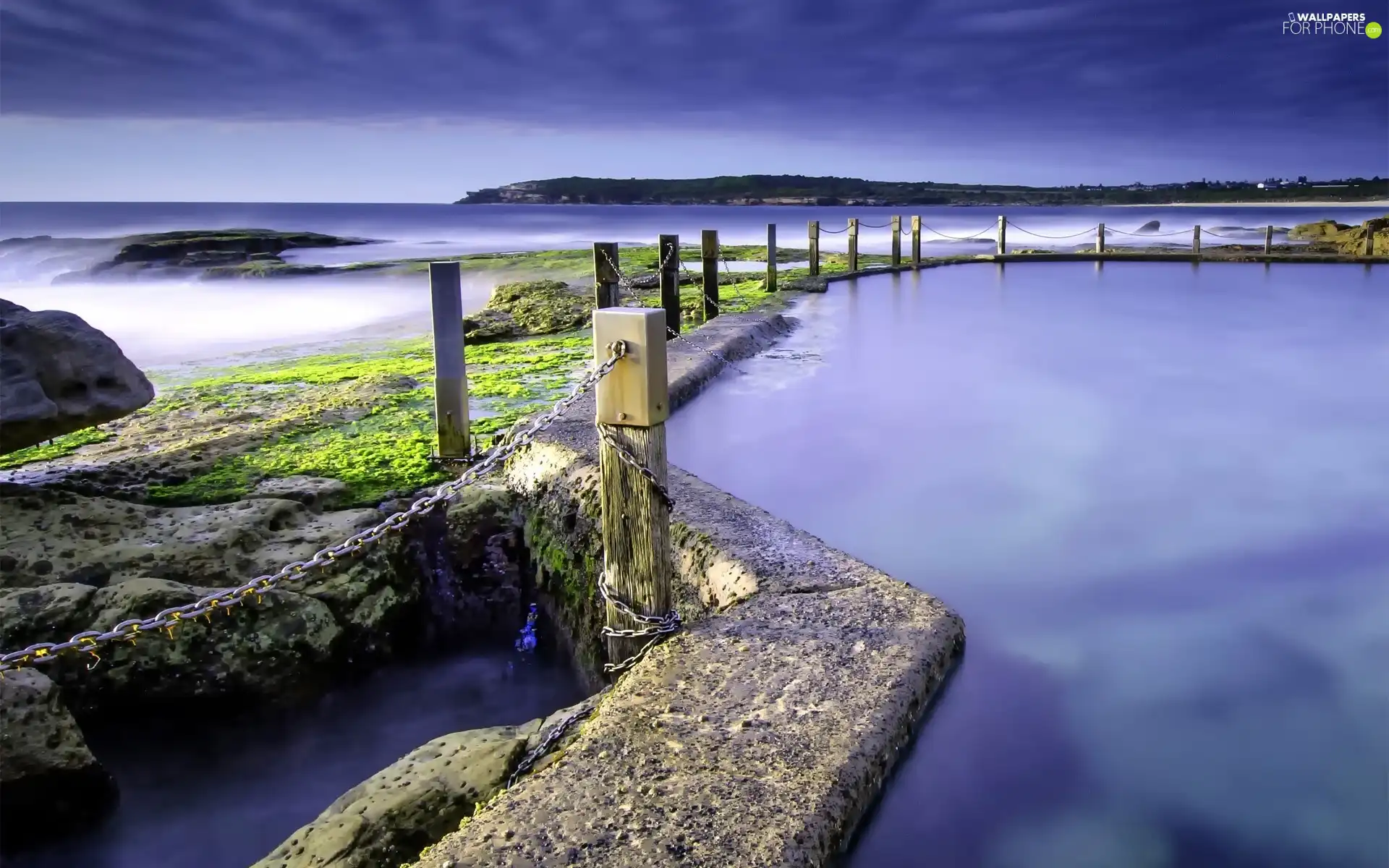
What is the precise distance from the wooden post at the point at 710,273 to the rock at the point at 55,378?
21.5 ft

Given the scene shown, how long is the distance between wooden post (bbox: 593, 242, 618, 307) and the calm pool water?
4.29 ft

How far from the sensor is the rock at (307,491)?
14.4ft

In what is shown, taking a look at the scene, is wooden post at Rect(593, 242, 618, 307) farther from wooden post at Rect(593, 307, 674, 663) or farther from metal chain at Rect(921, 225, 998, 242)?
metal chain at Rect(921, 225, 998, 242)

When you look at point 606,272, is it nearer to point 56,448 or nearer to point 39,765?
point 56,448

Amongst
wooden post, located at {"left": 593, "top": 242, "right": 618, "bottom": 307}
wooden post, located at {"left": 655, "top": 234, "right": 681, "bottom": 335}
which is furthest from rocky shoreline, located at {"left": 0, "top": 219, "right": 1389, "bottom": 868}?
wooden post, located at {"left": 655, "top": 234, "right": 681, "bottom": 335}

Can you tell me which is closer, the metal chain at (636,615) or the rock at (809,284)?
the metal chain at (636,615)

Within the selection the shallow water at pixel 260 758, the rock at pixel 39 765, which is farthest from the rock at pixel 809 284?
the rock at pixel 39 765

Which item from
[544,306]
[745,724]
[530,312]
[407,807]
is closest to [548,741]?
[407,807]

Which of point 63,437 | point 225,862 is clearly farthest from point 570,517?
point 63,437

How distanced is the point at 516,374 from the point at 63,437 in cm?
313

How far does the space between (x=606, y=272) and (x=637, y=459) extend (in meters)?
5.20

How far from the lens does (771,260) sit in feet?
44.2

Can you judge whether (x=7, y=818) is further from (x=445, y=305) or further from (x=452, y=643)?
(x=445, y=305)

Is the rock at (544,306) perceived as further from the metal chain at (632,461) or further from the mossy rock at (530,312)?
the metal chain at (632,461)
